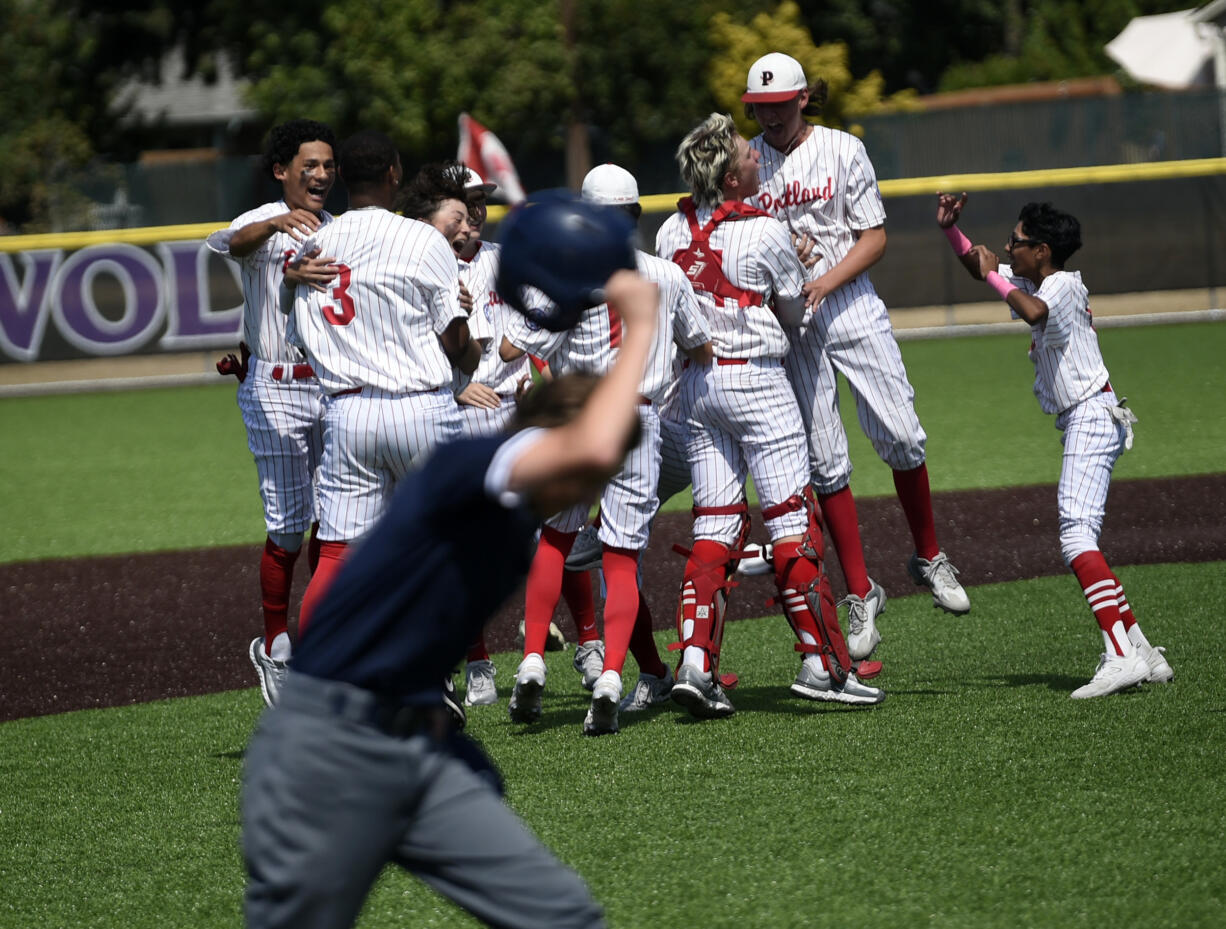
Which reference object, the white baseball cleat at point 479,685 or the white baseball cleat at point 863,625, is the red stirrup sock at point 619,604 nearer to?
the white baseball cleat at point 479,685

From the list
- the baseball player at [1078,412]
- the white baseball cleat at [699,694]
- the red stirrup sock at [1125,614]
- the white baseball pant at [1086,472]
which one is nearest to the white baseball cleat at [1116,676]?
the baseball player at [1078,412]

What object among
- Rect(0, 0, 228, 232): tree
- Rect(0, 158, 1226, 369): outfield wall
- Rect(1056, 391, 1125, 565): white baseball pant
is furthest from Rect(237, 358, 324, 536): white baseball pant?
Rect(0, 0, 228, 232): tree

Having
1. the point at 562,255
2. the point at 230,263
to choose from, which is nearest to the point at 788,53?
the point at 230,263

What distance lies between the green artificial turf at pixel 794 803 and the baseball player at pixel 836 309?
644mm

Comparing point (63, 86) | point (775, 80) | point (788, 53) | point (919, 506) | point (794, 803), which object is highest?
point (775, 80)

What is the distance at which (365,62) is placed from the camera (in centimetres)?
3003

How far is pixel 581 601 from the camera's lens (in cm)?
673

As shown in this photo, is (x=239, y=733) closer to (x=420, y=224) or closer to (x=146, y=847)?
(x=146, y=847)

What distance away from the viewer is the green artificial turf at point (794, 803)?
3984mm

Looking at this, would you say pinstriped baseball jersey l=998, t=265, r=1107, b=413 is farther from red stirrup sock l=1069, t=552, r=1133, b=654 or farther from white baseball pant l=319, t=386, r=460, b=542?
white baseball pant l=319, t=386, r=460, b=542

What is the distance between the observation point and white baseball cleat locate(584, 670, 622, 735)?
5.55 m

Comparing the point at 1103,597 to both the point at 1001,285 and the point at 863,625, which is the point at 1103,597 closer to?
the point at 863,625

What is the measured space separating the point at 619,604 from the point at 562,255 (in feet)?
9.67

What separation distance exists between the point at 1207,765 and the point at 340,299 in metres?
3.23
